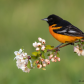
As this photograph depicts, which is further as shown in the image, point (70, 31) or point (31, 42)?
point (31, 42)

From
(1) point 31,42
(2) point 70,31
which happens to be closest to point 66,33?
(2) point 70,31

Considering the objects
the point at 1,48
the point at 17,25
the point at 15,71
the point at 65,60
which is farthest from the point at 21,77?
the point at 17,25

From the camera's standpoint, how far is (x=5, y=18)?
24.2 ft

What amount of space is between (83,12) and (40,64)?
18.0 ft

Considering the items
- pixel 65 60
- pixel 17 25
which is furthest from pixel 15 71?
pixel 17 25

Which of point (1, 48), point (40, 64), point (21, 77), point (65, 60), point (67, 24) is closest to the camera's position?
point (40, 64)

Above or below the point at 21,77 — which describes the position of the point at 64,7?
above

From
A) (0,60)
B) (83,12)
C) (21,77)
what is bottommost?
(21,77)

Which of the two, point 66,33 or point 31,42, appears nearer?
point 66,33

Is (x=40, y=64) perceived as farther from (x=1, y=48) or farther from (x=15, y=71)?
(x=1, y=48)

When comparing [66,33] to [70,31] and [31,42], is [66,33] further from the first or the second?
[31,42]

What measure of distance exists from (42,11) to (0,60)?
11.0ft

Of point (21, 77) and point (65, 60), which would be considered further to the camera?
point (65, 60)

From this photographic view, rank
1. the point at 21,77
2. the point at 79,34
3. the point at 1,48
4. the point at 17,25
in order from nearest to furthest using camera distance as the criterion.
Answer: the point at 79,34, the point at 21,77, the point at 1,48, the point at 17,25
